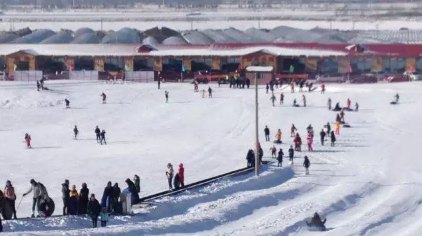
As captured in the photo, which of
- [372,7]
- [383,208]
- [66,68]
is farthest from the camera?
[372,7]

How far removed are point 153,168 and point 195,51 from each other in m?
29.0

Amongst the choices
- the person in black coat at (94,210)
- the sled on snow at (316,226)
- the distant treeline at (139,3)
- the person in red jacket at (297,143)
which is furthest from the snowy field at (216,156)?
the distant treeline at (139,3)

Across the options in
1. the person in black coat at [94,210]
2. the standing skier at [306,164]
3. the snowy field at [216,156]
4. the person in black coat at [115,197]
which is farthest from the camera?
the standing skier at [306,164]

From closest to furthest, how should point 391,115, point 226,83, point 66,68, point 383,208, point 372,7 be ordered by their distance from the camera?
point 383,208
point 391,115
point 226,83
point 66,68
point 372,7

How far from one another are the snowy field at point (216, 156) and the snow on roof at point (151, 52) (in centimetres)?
678

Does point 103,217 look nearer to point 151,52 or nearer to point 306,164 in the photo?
point 306,164

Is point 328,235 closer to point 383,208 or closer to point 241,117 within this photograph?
Answer: point 383,208

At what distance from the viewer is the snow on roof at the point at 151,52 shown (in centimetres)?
Answer: 5784

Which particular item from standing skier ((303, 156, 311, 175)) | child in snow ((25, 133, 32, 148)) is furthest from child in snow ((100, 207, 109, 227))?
child in snow ((25, 133, 32, 148))

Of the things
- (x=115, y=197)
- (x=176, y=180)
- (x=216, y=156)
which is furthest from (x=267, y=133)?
(x=115, y=197)

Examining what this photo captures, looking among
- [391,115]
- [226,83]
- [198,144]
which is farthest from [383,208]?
[226,83]

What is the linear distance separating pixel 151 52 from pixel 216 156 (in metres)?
26.8

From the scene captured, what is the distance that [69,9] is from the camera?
13238 cm

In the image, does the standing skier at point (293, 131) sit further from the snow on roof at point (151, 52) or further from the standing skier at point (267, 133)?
the snow on roof at point (151, 52)
